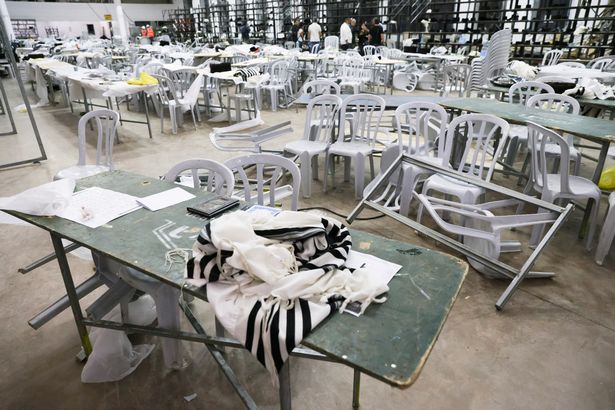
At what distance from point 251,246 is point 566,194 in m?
2.67

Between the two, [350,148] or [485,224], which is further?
[350,148]

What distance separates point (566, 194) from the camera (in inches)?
115

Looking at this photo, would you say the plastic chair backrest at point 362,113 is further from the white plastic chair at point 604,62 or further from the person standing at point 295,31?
the person standing at point 295,31

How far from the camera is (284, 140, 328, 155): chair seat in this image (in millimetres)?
3855

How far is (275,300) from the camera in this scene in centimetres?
113

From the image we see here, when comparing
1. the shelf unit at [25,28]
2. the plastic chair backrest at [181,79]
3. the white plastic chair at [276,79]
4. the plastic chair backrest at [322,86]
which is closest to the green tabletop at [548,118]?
the plastic chair backrest at [322,86]

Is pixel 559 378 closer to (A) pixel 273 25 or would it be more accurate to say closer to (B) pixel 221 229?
(B) pixel 221 229

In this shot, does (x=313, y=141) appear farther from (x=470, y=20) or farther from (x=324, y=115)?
(x=470, y=20)

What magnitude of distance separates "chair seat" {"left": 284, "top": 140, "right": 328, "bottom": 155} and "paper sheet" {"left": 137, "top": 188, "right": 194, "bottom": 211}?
1998mm

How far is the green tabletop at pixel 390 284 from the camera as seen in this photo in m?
1.00

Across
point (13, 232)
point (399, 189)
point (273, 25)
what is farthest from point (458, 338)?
point (273, 25)

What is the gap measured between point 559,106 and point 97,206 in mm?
4530

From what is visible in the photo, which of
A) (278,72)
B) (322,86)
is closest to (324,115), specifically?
(322,86)

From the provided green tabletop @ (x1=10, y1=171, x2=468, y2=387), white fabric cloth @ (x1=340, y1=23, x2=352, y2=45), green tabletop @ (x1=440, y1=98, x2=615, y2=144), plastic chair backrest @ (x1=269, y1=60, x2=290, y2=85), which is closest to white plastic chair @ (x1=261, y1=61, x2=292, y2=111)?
plastic chair backrest @ (x1=269, y1=60, x2=290, y2=85)
